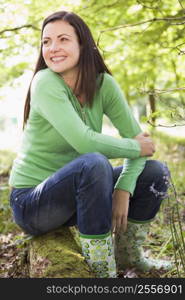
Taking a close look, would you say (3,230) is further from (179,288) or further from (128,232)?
(179,288)

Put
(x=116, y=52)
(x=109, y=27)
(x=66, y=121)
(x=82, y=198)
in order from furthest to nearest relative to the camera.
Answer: (x=116, y=52), (x=109, y=27), (x=66, y=121), (x=82, y=198)

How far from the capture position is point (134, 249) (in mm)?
2521

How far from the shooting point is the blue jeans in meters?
2.00

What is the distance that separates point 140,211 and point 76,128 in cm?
68

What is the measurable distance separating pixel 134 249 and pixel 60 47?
128 cm

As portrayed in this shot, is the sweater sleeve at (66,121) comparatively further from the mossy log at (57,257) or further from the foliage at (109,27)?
the foliage at (109,27)

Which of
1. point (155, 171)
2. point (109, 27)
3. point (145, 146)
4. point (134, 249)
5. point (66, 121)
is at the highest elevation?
point (109, 27)

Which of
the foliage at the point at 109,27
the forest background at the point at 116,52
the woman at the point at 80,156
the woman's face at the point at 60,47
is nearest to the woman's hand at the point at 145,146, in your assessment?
the woman at the point at 80,156

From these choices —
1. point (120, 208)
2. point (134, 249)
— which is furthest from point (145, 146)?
point (134, 249)

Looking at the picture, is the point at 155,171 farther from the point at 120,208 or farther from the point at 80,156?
the point at 80,156

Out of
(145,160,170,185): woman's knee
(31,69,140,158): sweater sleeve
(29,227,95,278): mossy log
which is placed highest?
(31,69,140,158): sweater sleeve

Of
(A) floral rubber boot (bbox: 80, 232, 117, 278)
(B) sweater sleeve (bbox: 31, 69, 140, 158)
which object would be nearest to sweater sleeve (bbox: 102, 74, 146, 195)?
(B) sweater sleeve (bbox: 31, 69, 140, 158)

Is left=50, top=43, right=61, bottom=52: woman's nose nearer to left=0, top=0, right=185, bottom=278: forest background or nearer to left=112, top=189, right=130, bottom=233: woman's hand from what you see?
left=0, top=0, right=185, bottom=278: forest background

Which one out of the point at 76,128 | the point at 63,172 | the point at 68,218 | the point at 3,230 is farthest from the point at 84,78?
the point at 3,230
